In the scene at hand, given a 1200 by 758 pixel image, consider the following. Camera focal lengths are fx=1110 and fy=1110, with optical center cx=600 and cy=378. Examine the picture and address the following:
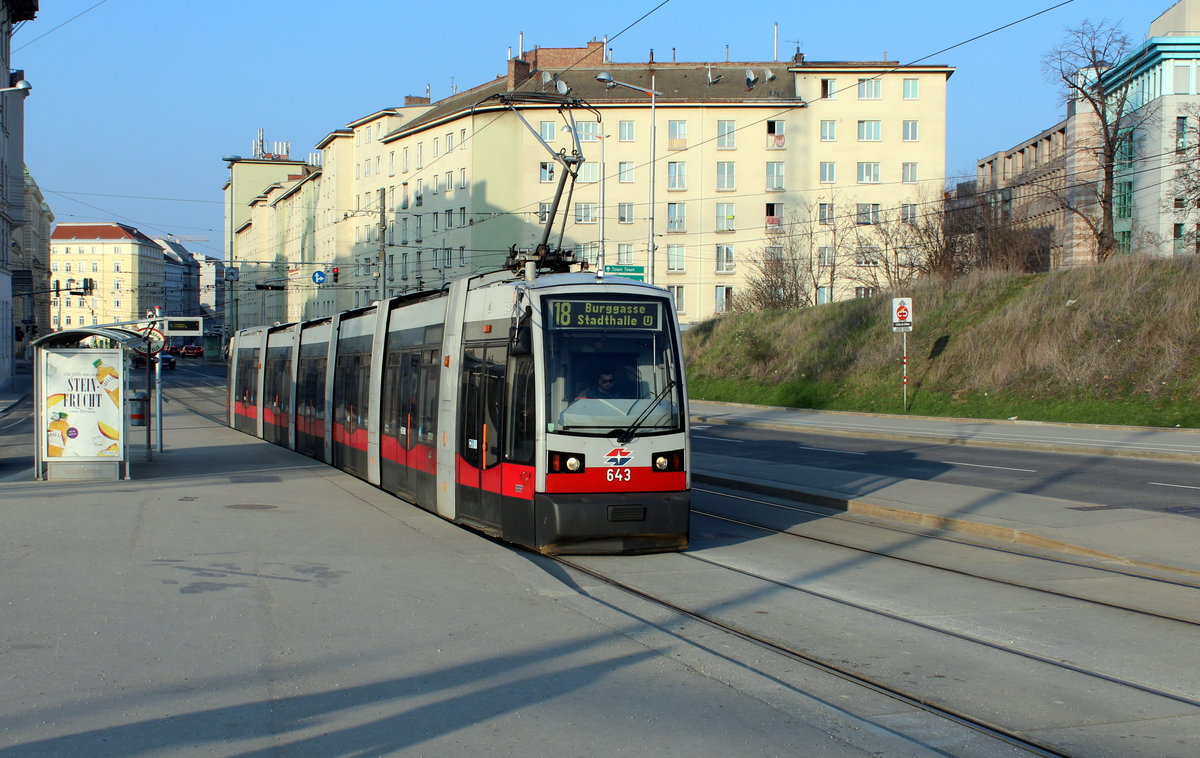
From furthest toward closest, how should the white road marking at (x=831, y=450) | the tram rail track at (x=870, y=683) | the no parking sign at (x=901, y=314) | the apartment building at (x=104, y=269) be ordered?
1. the apartment building at (x=104, y=269)
2. the no parking sign at (x=901, y=314)
3. the white road marking at (x=831, y=450)
4. the tram rail track at (x=870, y=683)

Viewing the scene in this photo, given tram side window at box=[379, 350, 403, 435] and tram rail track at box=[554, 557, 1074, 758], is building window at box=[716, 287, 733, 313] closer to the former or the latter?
tram side window at box=[379, 350, 403, 435]

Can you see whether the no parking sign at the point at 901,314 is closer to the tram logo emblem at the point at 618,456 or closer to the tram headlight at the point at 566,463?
the tram logo emblem at the point at 618,456

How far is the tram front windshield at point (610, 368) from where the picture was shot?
1121cm

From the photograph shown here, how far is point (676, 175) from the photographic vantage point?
223ft

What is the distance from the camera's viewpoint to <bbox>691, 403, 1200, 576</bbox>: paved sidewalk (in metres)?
11.8

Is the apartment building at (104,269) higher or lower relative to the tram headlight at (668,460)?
higher

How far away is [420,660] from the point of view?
6.97 m

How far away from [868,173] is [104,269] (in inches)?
5205

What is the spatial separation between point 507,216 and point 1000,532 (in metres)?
55.4

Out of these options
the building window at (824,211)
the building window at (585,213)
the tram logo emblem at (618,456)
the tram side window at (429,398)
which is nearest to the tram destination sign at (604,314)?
the tram logo emblem at (618,456)

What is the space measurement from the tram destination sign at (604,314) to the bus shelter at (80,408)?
957cm

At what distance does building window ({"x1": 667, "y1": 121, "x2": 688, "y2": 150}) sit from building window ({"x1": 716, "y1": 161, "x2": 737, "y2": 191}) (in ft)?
8.32

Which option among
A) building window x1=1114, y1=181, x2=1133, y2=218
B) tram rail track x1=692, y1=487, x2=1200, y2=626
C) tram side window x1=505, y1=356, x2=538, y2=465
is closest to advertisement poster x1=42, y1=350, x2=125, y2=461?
tram side window x1=505, y1=356, x2=538, y2=465

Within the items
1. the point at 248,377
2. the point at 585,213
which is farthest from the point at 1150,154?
the point at 248,377
